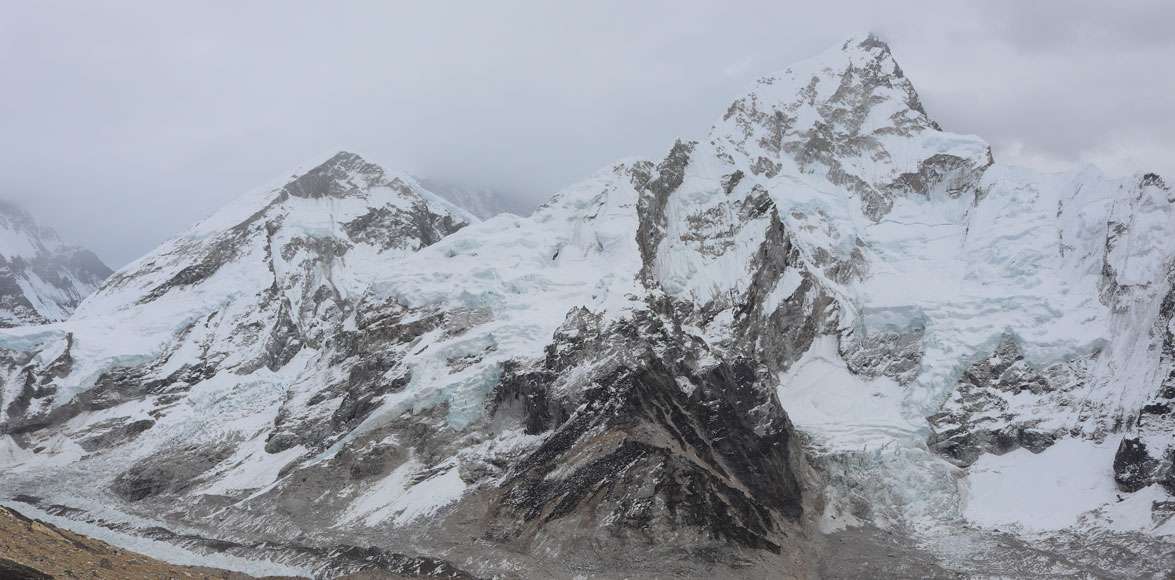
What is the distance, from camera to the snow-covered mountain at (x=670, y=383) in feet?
360

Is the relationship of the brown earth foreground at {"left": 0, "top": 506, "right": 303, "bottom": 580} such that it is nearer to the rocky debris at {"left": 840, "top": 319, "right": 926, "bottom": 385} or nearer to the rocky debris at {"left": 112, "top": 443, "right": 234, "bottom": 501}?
the rocky debris at {"left": 112, "top": 443, "right": 234, "bottom": 501}

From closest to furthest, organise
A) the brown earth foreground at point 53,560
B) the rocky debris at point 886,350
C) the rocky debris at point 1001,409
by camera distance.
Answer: the brown earth foreground at point 53,560, the rocky debris at point 1001,409, the rocky debris at point 886,350

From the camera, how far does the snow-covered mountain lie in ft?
360

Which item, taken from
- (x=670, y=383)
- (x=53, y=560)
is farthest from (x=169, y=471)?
(x=53, y=560)

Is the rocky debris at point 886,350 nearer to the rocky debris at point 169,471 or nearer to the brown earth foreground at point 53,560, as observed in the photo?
the rocky debris at point 169,471

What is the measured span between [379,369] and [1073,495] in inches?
3800

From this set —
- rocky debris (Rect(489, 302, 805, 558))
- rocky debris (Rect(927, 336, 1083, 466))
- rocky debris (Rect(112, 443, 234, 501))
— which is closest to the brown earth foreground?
rocky debris (Rect(489, 302, 805, 558))

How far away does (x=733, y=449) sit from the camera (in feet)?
415

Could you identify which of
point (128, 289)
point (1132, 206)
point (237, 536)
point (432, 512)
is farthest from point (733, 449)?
point (128, 289)

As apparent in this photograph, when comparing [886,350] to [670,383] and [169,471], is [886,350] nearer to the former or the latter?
[670,383]

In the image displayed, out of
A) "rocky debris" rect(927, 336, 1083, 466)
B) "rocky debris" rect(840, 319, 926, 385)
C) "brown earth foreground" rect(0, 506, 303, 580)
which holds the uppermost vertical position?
"brown earth foreground" rect(0, 506, 303, 580)

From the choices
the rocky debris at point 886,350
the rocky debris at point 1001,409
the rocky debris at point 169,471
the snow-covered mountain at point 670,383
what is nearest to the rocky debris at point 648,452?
the snow-covered mountain at point 670,383

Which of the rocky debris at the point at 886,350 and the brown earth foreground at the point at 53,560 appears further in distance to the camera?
the rocky debris at the point at 886,350

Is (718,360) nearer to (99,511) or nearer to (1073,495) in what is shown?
(1073,495)
